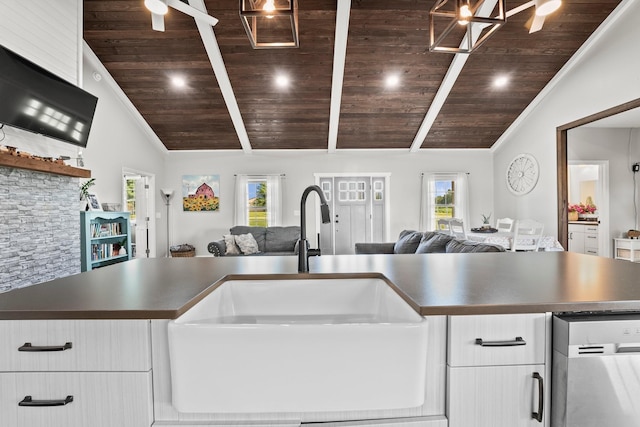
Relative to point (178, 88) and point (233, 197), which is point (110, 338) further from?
point (233, 197)

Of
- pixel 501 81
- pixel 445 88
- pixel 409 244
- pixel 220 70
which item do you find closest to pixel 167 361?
pixel 409 244

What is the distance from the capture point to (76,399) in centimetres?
82

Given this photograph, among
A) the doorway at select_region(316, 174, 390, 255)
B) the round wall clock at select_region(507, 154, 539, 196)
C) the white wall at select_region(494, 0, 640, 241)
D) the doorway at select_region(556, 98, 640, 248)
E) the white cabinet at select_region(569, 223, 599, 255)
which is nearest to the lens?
the white wall at select_region(494, 0, 640, 241)

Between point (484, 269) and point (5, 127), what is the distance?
371 centimetres

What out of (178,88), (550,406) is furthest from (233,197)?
(550,406)

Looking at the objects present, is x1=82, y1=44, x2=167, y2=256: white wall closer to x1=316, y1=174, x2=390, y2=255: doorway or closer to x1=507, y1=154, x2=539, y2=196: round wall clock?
x1=316, y1=174, x2=390, y2=255: doorway

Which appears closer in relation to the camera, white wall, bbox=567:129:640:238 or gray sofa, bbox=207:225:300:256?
white wall, bbox=567:129:640:238

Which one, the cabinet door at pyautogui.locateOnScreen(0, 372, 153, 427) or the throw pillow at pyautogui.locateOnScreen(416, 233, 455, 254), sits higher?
the throw pillow at pyautogui.locateOnScreen(416, 233, 455, 254)

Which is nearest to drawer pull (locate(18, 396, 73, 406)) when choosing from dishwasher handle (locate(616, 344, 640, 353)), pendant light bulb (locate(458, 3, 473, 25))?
dishwasher handle (locate(616, 344, 640, 353))

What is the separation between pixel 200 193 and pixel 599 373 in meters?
7.23

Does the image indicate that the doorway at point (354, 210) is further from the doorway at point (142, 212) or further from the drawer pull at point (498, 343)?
the drawer pull at point (498, 343)

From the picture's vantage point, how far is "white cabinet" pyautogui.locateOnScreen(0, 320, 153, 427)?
2.66 feet

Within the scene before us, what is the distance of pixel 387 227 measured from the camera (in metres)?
7.34

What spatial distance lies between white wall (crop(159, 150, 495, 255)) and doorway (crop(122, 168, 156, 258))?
592 mm
